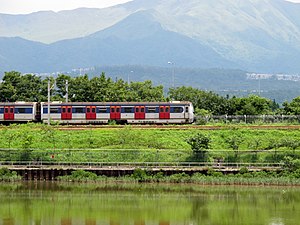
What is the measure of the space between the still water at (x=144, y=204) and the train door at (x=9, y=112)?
54.3 ft

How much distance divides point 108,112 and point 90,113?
1.53 metres

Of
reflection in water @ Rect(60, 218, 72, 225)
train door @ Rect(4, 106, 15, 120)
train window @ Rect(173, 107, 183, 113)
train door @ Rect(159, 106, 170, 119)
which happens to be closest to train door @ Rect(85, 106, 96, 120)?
train door @ Rect(159, 106, 170, 119)

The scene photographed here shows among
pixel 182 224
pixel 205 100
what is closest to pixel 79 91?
pixel 205 100

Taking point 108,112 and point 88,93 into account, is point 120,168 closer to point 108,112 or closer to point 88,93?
point 108,112

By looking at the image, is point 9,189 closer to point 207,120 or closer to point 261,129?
point 261,129

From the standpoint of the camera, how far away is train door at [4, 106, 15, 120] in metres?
61.4

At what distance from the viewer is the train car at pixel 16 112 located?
201 feet

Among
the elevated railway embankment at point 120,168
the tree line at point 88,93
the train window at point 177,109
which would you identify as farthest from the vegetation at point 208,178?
the tree line at point 88,93

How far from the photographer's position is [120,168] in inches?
1866

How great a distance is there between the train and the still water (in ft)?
52.0

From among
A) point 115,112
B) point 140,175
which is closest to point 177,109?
point 115,112

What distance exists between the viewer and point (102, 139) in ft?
177

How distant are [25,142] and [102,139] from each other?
6475 millimetres

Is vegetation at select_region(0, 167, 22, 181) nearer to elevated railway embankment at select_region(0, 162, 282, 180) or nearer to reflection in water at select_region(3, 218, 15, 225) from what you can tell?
elevated railway embankment at select_region(0, 162, 282, 180)
